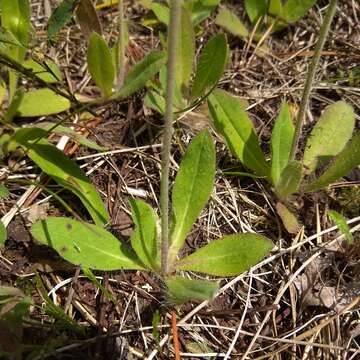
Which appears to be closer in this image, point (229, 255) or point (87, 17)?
point (229, 255)

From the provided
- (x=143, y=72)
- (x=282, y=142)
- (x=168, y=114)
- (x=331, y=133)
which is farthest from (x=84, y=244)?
(x=331, y=133)

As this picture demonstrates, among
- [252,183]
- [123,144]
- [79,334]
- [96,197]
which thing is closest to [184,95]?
[123,144]

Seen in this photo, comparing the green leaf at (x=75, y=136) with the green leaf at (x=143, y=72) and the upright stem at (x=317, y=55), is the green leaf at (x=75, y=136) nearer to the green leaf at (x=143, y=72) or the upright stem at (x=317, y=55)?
the green leaf at (x=143, y=72)

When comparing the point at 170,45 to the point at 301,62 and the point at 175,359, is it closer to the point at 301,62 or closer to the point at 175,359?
the point at 175,359

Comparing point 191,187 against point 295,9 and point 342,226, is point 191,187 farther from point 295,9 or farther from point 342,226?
point 295,9

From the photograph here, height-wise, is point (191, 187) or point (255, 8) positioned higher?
point (255, 8)

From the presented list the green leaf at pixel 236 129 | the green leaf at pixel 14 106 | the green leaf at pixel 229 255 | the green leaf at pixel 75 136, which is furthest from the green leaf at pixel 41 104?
the green leaf at pixel 229 255
